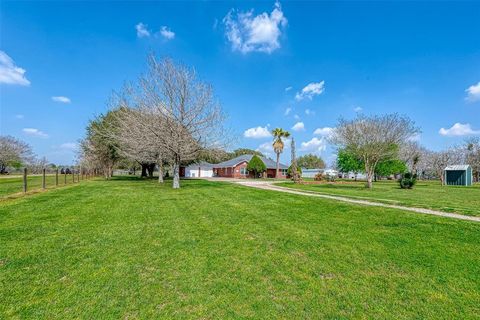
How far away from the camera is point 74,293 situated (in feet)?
10.6

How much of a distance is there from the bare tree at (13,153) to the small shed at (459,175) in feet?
247

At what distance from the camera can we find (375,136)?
21.9 meters

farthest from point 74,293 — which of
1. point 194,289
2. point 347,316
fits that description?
point 347,316

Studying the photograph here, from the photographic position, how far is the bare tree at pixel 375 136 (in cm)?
2195

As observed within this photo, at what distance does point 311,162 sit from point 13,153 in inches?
3406

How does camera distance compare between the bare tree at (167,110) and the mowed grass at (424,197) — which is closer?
the mowed grass at (424,197)

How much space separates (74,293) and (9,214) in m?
6.07

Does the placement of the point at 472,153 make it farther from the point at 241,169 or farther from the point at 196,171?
the point at 196,171

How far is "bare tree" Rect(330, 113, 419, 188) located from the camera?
22.0m

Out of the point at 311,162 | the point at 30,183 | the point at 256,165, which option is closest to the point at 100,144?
the point at 30,183

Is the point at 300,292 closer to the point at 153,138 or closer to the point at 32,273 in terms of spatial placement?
the point at 32,273

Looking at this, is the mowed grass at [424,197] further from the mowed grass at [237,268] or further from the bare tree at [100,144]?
the bare tree at [100,144]

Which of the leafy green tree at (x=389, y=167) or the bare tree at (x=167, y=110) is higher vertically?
the bare tree at (x=167, y=110)

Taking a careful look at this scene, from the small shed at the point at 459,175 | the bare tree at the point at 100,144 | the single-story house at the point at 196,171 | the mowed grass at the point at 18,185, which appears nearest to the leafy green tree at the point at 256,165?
the single-story house at the point at 196,171
